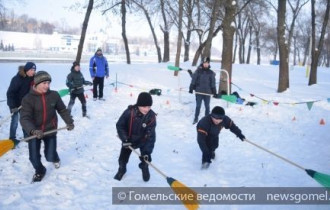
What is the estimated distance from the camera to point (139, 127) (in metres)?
5.21

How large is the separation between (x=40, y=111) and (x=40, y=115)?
7 centimetres

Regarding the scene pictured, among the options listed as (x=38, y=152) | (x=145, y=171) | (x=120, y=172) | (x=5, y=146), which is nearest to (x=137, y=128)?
(x=145, y=171)

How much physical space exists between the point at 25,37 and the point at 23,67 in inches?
3625

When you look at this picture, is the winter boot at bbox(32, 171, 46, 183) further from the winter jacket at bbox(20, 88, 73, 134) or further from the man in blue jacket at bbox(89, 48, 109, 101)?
the man in blue jacket at bbox(89, 48, 109, 101)

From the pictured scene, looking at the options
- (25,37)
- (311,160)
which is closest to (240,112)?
(311,160)

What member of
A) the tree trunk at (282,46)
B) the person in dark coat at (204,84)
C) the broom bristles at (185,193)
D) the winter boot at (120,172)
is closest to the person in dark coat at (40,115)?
the winter boot at (120,172)

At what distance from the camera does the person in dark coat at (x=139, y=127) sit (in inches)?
197

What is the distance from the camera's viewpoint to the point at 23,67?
6.42 meters

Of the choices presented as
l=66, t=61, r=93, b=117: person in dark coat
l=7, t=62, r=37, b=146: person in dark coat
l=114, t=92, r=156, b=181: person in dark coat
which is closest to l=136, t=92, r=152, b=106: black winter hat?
l=114, t=92, r=156, b=181: person in dark coat

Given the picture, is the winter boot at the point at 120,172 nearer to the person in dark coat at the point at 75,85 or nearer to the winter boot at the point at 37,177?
the winter boot at the point at 37,177

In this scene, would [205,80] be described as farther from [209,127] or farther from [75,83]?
[75,83]

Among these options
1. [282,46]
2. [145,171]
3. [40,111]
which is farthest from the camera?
[282,46]

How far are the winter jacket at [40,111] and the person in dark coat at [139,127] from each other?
3.32ft

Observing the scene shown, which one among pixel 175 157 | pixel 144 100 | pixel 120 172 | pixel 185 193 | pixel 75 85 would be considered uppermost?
pixel 144 100
